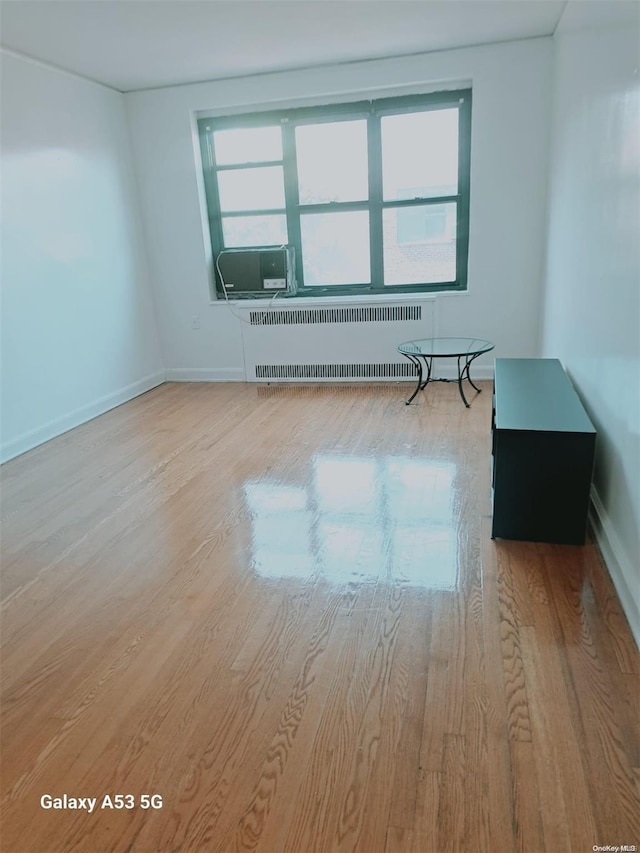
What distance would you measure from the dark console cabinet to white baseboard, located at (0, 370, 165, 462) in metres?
3.01

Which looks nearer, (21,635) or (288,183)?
(21,635)

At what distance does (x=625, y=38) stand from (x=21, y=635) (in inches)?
116

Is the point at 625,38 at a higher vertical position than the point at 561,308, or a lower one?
higher

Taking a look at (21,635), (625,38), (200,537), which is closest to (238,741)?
(21,635)

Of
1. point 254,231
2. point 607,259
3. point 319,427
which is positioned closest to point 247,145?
point 254,231

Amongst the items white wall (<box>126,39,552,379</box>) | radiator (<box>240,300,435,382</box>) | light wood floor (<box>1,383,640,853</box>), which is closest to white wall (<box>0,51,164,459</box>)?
white wall (<box>126,39,552,379</box>)

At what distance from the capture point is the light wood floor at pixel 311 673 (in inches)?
48.5

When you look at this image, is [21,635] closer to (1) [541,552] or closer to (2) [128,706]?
(2) [128,706]

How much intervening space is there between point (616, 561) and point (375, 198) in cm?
368

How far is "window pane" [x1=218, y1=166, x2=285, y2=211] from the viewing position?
192 inches

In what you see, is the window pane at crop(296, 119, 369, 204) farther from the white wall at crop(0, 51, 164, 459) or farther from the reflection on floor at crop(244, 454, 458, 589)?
the reflection on floor at crop(244, 454, 458, 589)

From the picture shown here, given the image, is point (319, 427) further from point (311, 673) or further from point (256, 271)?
point (311, 673)

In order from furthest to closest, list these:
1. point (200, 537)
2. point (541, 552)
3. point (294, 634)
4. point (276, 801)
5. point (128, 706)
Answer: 1. point (200, 537)
2. point (541, 552)
3. point (294, 634)
4. point (128, 706)
5. point (276, 801)

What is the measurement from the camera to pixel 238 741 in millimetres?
1430
